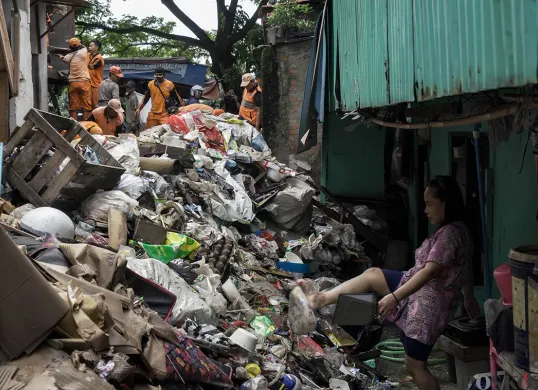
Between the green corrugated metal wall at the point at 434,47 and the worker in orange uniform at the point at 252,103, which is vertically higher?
the green corrugated metal wall at the point at 434,47

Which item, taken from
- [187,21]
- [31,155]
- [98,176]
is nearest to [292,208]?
[98,176]

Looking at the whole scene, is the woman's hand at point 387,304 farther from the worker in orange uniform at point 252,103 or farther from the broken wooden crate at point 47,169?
the worker in orange uniform at point 252,103

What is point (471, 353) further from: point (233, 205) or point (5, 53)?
point (5, 53)

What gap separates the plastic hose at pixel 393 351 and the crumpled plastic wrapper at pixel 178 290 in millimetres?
2431

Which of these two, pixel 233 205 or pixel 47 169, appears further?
pixel 233 205

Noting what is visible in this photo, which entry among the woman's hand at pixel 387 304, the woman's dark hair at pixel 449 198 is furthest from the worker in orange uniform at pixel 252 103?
the woman's hand at pixel 387 304

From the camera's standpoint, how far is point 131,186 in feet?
26.7

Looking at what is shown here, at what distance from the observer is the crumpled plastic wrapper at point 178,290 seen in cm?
583

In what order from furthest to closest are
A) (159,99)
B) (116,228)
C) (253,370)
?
1. (159,99)
2. (116,228)
3. (253,370)

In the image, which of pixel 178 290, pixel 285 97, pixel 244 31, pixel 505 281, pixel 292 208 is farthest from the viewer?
pixel 244 31

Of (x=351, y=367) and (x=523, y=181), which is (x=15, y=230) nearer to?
(x=351, y=367)

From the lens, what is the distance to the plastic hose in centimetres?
732

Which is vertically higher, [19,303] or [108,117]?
[108,117]

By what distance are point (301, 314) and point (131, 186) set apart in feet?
12.9
